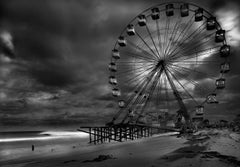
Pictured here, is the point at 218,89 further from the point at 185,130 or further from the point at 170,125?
the point at 170,125

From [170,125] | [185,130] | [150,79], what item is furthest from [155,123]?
[150,79]

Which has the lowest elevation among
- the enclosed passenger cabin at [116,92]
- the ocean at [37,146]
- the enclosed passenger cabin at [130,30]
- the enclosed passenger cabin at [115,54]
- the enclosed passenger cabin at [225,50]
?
the ocean at [37,146]

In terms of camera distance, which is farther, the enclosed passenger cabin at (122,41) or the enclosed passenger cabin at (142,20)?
the enclosed passenger cabin at (122,41)

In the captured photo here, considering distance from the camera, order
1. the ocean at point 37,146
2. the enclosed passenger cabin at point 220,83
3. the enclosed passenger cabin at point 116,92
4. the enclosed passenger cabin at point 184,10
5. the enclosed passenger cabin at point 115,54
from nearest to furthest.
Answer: the enclosed passenger cabin at point 184,10, the enclosed passenger cabin at point 220,83, the ocean at point 37,146, the enclosed passenger cabin at point 115,54, the enclosed passenger cabin at point 116,92

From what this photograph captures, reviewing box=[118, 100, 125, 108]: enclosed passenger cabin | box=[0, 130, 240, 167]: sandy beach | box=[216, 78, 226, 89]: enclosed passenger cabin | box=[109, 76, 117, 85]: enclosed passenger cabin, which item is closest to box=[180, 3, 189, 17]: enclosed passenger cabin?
box=[216, 78, 226, 89]: enclosed passenger cabin

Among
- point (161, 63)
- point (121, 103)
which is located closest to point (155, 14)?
point (161, 63)

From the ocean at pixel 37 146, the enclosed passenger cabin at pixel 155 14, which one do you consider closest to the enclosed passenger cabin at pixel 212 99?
the enclosed passenger cabin at pixel 155 14

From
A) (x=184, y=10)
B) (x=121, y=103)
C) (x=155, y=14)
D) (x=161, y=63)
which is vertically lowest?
(x=121, y=103)

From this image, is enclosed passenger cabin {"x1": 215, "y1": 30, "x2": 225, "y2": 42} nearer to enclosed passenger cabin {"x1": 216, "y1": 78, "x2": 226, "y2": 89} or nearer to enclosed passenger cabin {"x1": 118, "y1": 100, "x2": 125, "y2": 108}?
enclosed passenger cabin {"x1": 216, "y1": 78, "x2": 226, "y2": 89}

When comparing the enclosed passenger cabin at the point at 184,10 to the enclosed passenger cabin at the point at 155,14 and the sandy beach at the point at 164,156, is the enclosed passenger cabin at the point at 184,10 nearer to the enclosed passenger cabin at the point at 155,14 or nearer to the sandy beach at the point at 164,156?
the enclosed passenger cabin at the point at 155,14

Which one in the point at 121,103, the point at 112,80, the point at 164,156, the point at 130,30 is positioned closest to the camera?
the point at 164,156

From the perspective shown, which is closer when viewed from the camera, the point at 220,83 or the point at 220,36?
the point at 220,36

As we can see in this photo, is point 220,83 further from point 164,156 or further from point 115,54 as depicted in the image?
point 164,156

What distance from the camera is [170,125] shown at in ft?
191
